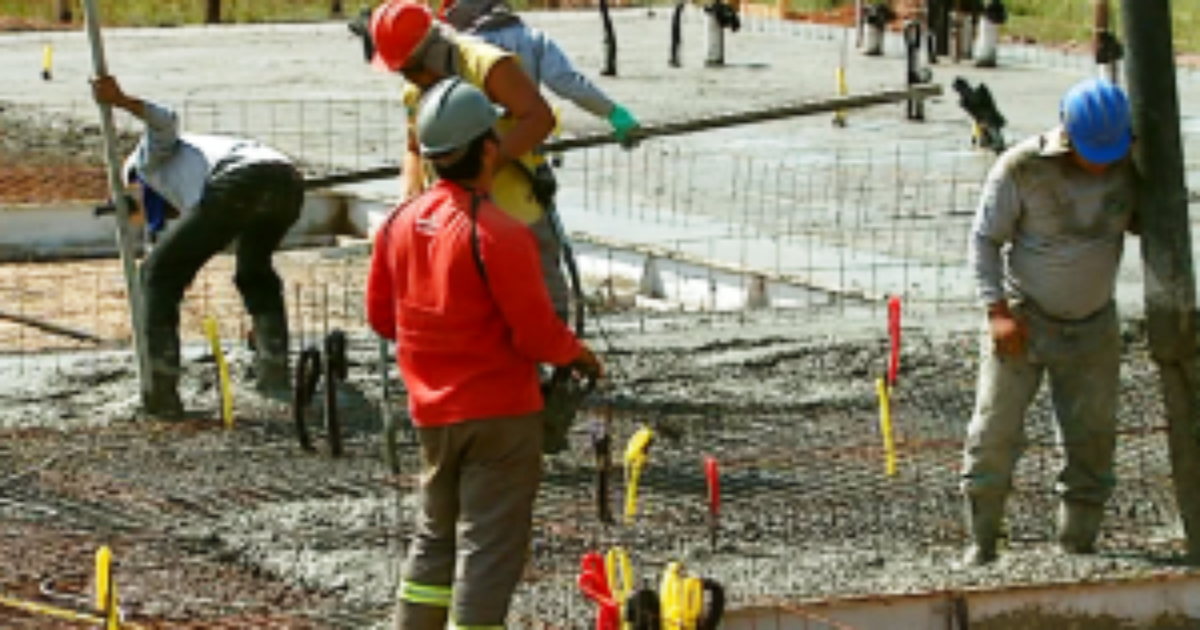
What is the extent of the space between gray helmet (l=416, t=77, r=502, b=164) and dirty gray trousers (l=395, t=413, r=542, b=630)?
711mm

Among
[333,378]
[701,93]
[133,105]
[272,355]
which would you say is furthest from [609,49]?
[333,378]

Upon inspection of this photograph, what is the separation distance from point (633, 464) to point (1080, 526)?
1.44m

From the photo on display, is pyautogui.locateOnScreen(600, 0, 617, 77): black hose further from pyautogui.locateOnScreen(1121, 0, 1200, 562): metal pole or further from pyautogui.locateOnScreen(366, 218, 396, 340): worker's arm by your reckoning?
pyautogui.locateOnScreen(366, 218, 396, 340): worker's arm

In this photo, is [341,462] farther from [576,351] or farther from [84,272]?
[84,272]

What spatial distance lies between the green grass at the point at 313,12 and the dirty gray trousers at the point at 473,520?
22094 mm

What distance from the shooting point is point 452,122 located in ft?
21.4

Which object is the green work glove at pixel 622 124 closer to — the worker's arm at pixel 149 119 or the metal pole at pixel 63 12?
the worker's arm at pixel 149 119

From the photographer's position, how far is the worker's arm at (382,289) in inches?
269

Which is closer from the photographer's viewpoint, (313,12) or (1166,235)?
(1166,235)

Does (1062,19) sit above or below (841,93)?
below

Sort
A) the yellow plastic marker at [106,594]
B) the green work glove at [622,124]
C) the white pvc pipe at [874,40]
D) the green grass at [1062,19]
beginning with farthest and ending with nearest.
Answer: the green grass at [1062,19]
the white pvc pipe at [874,40]
the green work glove at [622,124]
the yellow plastic marker at [106,594]

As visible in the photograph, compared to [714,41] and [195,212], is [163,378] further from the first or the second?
[714,41]

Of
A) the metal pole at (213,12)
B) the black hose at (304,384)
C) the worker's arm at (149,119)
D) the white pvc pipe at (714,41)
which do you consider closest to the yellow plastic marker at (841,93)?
the white pvc pipe at (714,41)

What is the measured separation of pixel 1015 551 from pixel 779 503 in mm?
980
